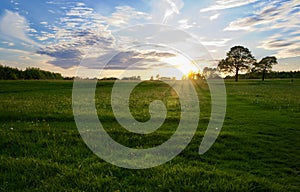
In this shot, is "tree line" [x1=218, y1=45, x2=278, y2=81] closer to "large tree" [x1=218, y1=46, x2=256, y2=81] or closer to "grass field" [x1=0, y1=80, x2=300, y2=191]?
"large tree" [x1=218, y1=46, x2=256, y2=81]

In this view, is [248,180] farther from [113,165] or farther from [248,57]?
[248,57]

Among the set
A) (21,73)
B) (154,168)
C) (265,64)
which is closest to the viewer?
(154,168)

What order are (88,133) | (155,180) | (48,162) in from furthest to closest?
(88,133), (48,162), (155,180)

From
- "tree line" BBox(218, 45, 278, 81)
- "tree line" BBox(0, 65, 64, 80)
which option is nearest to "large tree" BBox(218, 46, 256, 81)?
"tree line" BBox(218, 45, 278, 81)

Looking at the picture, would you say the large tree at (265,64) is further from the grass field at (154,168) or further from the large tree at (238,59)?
the grass field at (154,168)

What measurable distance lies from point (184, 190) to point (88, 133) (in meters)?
6.42

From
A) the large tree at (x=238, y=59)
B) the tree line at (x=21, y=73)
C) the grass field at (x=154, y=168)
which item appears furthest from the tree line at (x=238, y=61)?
the grass field at (x=154, y=168)

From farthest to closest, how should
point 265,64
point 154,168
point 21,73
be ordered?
point 265,64, point 21,73, point 154,168

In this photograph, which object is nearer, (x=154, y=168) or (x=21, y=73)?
(x=154, y=168)

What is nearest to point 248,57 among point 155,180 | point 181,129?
point 181,129

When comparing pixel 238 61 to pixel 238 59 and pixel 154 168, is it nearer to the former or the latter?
pixel 238 59

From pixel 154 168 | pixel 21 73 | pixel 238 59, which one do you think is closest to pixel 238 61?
pixel 238 59

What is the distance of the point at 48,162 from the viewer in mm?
8547

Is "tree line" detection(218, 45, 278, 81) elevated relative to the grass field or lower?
elevated
